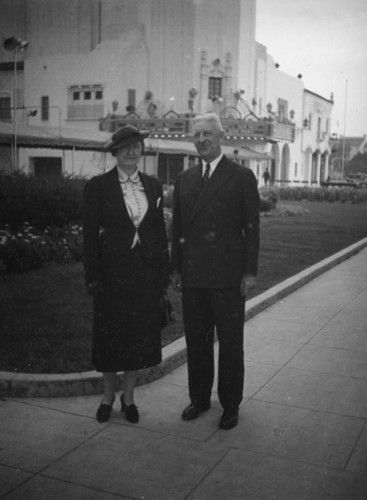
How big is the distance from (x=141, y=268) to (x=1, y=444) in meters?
1.47

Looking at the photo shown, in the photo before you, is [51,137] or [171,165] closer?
[51,137]

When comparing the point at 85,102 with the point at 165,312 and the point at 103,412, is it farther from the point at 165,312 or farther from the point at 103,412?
the point at 103,412

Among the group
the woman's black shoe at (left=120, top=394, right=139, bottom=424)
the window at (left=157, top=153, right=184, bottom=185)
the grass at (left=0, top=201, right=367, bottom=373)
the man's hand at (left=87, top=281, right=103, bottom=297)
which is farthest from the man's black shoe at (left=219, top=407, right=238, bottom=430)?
the window at (left=157, top=153, right=184, bottom=185)

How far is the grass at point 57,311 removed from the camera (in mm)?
5344

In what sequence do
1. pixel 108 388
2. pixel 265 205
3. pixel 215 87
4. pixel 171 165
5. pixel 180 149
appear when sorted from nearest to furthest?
pixel 108 388 < pixel 265 205 < pixel 180 149 < pixel 171 165 < pixel 215 87

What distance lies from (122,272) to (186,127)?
3505 centimetres

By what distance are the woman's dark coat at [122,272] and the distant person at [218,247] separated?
21 cm

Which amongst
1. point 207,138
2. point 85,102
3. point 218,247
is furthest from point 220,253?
point 85,102

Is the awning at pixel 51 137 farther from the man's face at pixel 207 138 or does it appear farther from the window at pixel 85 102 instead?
the window at pixel 85 102

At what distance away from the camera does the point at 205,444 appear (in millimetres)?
3996

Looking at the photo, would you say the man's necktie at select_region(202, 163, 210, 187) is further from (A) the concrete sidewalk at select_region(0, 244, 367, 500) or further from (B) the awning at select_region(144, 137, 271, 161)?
(B) the awning at select_region(144, 137, 271, 161)

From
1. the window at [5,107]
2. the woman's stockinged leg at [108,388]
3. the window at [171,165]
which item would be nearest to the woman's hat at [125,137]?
the woman's stockinged leg at [108,388]

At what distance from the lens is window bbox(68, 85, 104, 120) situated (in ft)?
139

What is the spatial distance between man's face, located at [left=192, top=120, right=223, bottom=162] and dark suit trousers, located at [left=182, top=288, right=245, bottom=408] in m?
0.95
